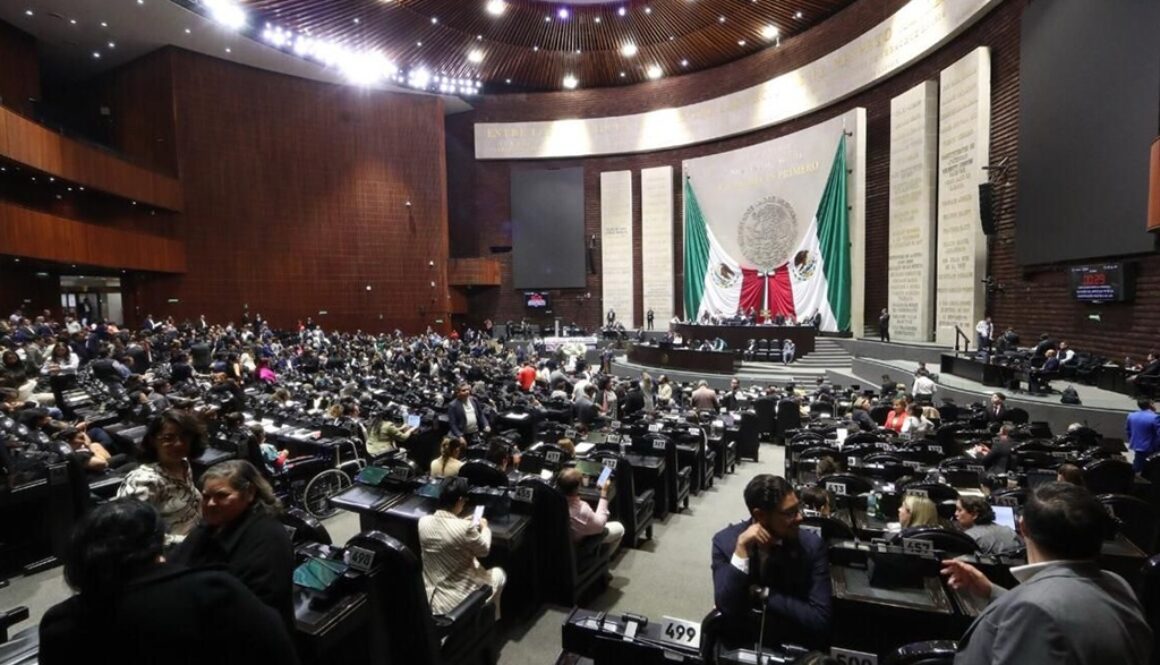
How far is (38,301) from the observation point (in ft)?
50.5

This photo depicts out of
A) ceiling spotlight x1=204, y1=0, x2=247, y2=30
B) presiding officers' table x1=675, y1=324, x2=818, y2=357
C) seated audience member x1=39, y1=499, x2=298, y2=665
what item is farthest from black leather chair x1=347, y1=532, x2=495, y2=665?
ceiling spotlight x1=204, y1=0, x2=247, y2=30

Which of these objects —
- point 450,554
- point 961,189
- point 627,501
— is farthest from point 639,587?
point 961,189

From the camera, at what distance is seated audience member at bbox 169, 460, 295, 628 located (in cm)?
164

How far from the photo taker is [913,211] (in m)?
15.5

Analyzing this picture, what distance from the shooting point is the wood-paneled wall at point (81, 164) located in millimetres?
12711

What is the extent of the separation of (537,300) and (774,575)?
23.9 metres

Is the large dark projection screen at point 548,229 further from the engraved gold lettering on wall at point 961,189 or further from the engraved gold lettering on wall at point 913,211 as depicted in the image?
the engraved gold lettering on wall at point 961,189

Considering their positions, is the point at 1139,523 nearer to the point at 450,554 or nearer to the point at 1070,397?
the point at 450,554

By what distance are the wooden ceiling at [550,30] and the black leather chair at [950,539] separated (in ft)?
63.7

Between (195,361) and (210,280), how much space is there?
365 inches

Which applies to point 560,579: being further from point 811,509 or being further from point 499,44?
point 499,44

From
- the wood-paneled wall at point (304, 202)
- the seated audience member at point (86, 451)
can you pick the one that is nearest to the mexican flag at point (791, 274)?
the wood-paneled wall at point (304, 202)

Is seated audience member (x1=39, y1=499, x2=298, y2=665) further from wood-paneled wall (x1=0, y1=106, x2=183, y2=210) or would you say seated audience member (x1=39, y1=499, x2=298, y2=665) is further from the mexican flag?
the mexican flag

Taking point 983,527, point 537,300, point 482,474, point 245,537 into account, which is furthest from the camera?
point 537,300
